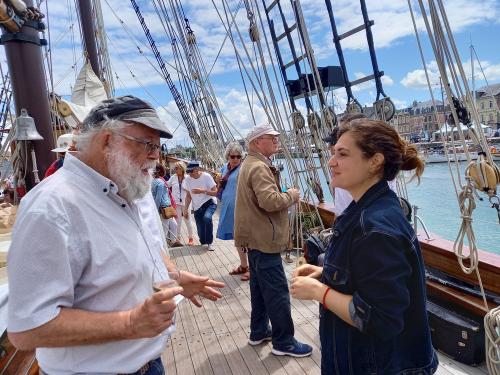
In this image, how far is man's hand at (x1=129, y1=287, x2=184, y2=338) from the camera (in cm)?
87

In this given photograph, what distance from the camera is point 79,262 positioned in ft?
2.88

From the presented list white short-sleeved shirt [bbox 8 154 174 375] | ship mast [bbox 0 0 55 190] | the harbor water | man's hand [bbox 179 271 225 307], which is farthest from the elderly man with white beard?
the harbor water

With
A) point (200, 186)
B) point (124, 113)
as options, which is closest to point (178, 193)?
point (200, 186)

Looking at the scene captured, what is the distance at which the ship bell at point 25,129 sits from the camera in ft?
9.56

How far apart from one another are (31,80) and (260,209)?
92.6 inches

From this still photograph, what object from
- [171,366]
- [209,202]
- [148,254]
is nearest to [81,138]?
[148,254]

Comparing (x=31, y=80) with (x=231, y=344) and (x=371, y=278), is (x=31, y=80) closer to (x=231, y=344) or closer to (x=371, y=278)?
(x=231, y=344)

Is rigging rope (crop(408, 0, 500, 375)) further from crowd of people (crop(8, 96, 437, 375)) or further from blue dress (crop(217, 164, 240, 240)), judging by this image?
blue dress (crop(217, 164, 240, 240))

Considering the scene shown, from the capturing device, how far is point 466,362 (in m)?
2.04

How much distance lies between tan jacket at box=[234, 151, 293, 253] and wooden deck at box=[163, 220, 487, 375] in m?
0.68

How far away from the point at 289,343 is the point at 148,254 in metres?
1.42

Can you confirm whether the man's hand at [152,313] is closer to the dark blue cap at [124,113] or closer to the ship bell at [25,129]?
the dark blue cap at [124,113]

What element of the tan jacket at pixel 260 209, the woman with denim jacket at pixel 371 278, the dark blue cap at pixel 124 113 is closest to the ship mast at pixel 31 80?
the tan jacket at pixel 260 209

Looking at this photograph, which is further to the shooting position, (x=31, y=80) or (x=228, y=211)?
(x=228, y=211)
